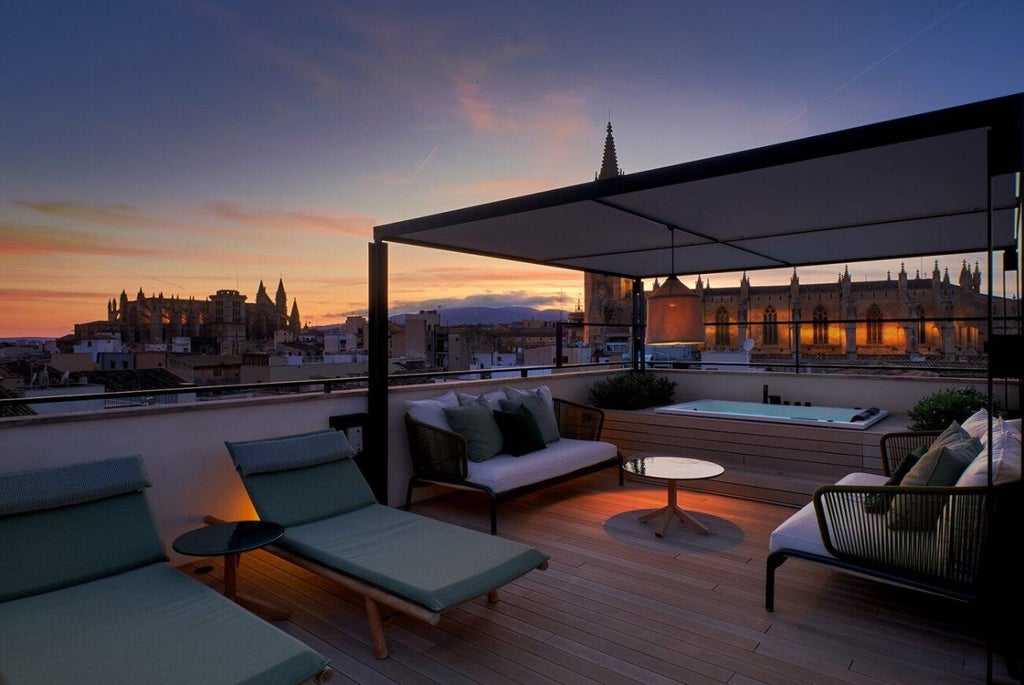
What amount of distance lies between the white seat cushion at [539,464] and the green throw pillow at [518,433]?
60 mm

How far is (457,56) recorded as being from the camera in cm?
651

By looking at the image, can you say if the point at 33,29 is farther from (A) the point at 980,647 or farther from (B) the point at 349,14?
(A) the point at 980,647

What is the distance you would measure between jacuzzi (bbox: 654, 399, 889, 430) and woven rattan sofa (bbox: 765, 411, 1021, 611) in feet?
6.12

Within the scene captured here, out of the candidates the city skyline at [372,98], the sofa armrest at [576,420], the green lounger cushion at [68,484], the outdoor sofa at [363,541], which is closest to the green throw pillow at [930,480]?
the outdoor sofa at [363,541]

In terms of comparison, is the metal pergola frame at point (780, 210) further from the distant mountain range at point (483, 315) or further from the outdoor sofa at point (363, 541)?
the distant mountain range at point (483, 315)

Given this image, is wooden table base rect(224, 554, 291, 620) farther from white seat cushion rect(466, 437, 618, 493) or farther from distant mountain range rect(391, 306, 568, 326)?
distant mountain range rect(391, 306, 568, 326)

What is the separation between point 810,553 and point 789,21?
658cm

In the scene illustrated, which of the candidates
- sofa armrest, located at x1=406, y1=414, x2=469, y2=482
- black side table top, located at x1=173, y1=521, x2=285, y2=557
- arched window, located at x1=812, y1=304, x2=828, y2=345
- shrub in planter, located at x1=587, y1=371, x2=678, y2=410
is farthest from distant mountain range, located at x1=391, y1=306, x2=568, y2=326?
arched window, located at x1=812, y1=304, x2=828, y2=345

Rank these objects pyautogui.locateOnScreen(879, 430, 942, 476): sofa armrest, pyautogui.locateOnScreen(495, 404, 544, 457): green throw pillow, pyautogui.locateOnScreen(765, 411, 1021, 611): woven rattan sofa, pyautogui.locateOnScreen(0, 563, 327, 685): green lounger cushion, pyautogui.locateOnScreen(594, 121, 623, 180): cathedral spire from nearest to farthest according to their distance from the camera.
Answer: pyautogui.locateOnScreen(0, 563, 327, 685): green lounger cushion → pyautogui.locateOnScreen(765, 411, 1021, 611): woven rattan sofa → pyautogui.locateOnScreen(879, 430, 942, 476): sofa armrest → pyautogui.locateOnScreen(495, 404, 544, 457): green throw pillow → pyautogui.locateOnScreen(594, 121, 623, 180): cathedral spire

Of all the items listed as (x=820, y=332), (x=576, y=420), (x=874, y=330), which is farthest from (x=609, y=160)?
(x=576, y=420)

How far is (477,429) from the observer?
165 inches

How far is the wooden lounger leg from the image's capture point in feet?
7.40

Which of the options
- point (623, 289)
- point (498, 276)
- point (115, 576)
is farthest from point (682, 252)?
point (623, 289)

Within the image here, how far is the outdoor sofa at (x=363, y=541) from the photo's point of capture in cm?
226
